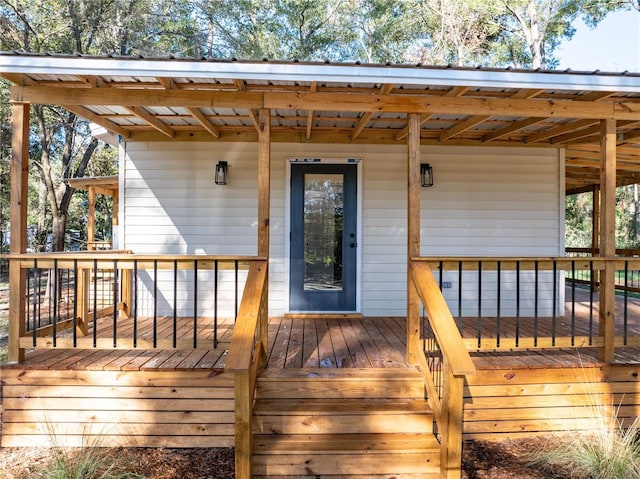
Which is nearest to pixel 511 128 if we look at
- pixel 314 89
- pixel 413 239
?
pixel 413 239

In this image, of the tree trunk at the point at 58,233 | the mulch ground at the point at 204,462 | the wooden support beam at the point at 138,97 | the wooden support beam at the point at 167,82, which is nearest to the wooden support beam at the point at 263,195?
the wooden support beam at the point at 138,97

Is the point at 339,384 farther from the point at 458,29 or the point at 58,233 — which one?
the point at 458,29

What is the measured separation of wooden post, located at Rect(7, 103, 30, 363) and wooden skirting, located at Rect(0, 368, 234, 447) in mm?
277

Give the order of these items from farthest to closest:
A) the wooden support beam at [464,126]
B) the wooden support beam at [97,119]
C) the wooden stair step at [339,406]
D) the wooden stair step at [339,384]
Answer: the wooden support beam at [464,126] < the wooden support beam at [97,119] < the wooden stair step at [339,384] < the wooden stair step at [339,406]

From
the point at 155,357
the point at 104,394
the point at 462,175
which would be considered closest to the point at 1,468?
the point at 104,394

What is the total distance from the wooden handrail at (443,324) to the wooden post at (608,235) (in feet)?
5.38

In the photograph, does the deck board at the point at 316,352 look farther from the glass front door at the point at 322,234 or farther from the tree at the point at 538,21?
the tree at the point at 538,21

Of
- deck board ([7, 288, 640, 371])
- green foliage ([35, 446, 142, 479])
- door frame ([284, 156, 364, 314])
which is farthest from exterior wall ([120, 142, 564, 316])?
green foliage ([35, 446, 142, 479])

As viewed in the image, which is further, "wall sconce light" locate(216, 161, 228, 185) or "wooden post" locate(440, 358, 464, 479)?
"wall sconce light" locate(216, 161, 228, 185)

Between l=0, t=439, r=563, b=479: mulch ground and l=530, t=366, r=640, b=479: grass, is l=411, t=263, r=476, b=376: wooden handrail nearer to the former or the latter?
l=0, t=439, r=563, b=479: mulch ground

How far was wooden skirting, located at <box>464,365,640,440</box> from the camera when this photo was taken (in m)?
3.10

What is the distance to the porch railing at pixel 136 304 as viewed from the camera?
2994 mm

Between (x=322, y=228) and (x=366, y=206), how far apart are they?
0.63m

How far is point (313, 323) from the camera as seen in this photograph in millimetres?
4543
